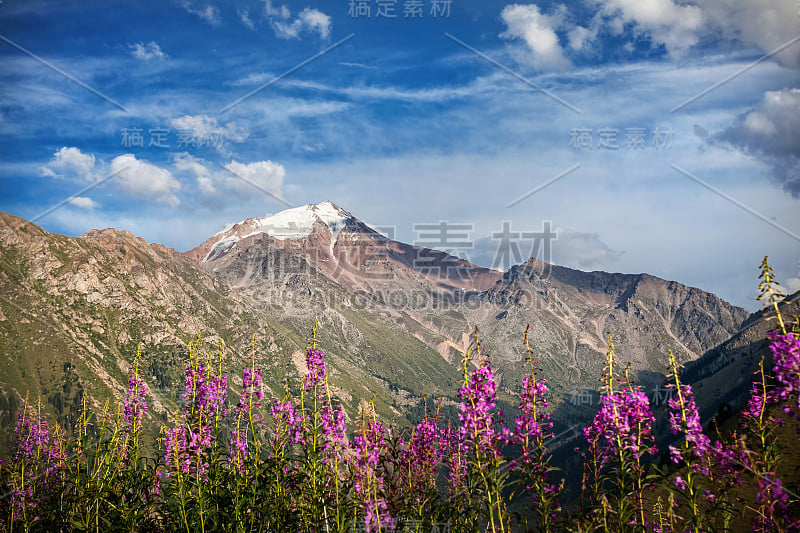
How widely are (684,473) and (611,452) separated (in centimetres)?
138

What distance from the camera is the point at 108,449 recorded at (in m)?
11.9

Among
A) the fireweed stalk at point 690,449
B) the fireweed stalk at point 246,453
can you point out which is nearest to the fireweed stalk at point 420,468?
the fireweed stalk at point 246,453

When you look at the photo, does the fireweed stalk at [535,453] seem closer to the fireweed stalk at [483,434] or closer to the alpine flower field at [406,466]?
the alpine flower field at [406,466]

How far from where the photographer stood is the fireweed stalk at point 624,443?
30.0 feet

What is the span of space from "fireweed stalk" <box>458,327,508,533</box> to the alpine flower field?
32mm

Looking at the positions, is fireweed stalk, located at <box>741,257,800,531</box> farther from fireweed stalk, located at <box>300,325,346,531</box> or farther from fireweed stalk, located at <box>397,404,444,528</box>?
fireweed stalk, located at <box>300,325,346,531</box>

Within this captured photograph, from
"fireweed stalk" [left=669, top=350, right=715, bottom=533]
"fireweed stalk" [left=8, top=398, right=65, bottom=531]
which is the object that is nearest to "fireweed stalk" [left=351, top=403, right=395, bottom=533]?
"fireweed stalk" [left=669, top=350, right=715, bottom=533]

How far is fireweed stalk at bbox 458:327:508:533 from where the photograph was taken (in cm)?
874

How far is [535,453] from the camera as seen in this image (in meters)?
9.27

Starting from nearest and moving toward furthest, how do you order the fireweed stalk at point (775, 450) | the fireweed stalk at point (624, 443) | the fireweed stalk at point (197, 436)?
1. the fireweed stalk at point (775, 450)
2. the fireweed stalk at point (624, 443)
3. the fireweed stalk at point (197, 436)

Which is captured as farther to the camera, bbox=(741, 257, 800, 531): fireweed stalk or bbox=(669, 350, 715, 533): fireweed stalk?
bbox=(669, 350, 715, 533): fireweed stalk

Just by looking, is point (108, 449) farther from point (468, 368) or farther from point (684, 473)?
point (684, 473)

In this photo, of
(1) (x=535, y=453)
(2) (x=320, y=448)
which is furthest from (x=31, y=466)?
(1) (x=535, y=453)

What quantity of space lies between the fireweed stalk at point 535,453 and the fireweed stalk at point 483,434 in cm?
44
